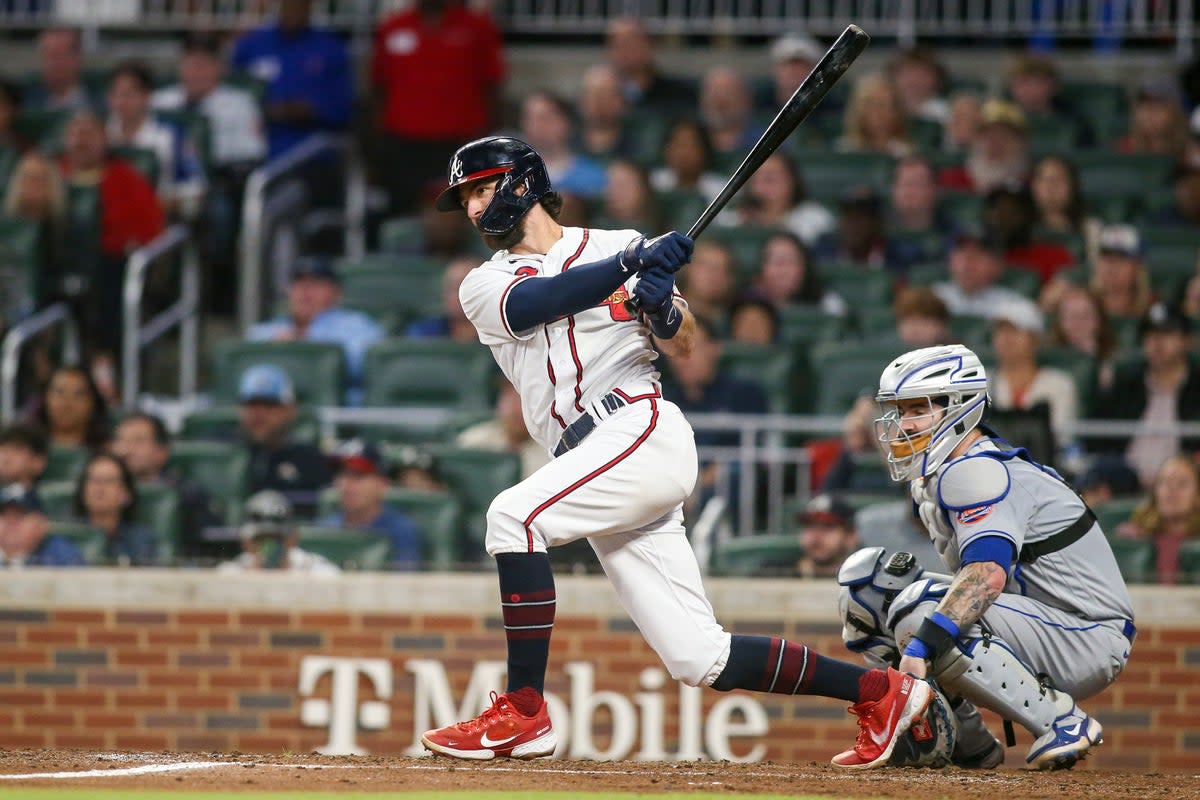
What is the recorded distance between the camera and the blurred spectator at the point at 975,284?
9883 millimetres

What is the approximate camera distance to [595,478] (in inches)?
202

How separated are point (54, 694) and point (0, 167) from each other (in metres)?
4.50

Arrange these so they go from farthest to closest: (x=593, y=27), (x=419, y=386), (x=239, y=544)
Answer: (x=593, y=27), (x=419, y=386), (x=239, y=544)

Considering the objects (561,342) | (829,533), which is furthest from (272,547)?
(561,342)

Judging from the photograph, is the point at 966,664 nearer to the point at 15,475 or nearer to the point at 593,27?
the point at 15,475

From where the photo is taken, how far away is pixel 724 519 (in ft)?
28.3

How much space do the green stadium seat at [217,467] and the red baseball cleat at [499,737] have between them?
3.79m

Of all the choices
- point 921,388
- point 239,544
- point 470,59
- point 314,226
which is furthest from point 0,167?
point 921,388

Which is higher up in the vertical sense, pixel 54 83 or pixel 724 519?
pixel 54 83

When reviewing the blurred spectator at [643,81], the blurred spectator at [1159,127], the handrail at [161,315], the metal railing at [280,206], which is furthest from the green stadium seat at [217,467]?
the blurred spectator at [1159,127]

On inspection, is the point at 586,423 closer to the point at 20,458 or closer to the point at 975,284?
the point at 20,458

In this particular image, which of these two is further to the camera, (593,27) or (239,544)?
(593,27)

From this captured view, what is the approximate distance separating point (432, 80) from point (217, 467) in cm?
356

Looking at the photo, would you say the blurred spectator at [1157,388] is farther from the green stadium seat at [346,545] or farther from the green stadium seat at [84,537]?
the green stadium seat at [84,537]
